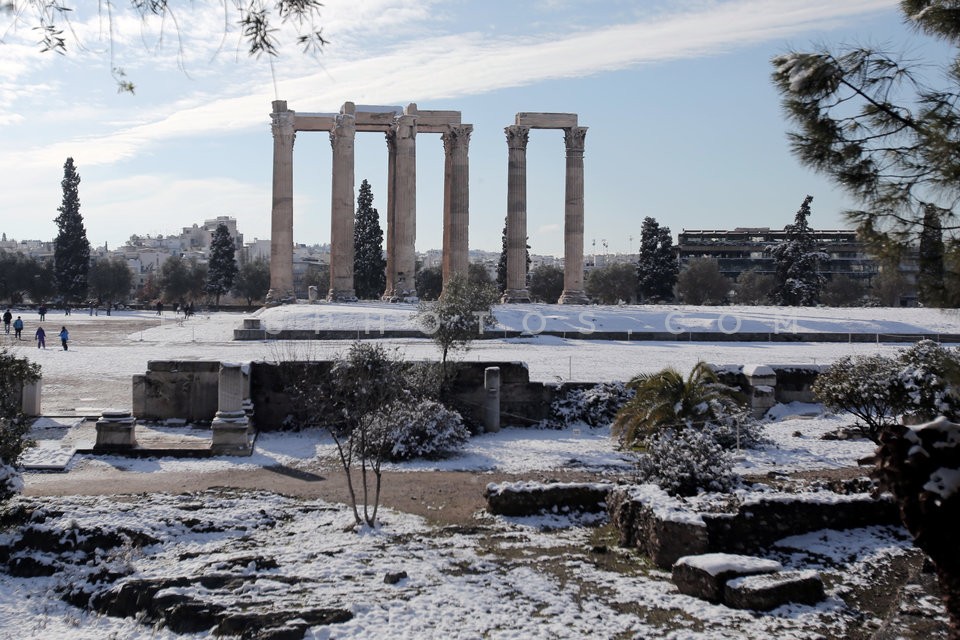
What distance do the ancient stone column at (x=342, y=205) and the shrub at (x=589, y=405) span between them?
26572mm

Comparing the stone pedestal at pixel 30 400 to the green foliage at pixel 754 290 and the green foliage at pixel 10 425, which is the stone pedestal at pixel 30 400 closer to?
the green foliage at pixel 10 425

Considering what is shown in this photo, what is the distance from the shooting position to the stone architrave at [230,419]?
55.7 feet

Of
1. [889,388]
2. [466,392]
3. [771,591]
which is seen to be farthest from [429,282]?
[771,591]

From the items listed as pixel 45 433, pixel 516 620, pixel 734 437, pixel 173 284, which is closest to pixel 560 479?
pixel 734 437

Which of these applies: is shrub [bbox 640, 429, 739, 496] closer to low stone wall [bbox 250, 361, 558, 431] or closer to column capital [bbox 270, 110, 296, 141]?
low stone wall [bbox 250, 361, 558, 431]

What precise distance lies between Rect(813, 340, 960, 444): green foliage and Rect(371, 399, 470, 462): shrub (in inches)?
274

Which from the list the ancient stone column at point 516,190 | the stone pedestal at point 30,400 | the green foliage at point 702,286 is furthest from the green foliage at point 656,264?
the stone pedestal at point 30,400

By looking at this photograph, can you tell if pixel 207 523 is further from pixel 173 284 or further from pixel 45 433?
pixel 173 284

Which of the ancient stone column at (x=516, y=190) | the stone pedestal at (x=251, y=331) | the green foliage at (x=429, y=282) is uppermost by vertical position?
the ancient stone column at (x=516, y=190)

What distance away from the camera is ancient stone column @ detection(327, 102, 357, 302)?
44688 mm

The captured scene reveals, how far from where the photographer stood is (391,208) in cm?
4881

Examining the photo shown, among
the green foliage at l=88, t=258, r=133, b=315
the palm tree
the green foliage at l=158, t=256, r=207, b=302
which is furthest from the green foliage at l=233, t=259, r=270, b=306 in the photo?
the palm tree

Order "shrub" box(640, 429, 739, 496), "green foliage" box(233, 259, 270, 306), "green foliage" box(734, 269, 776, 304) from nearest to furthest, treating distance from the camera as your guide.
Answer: "shrub" box(640, 429, 739, 496) < "green foliage" box(734, 269, 776, 304) < "green foliage" box(233, 259, 270, 306)

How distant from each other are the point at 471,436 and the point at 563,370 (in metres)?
7.48
